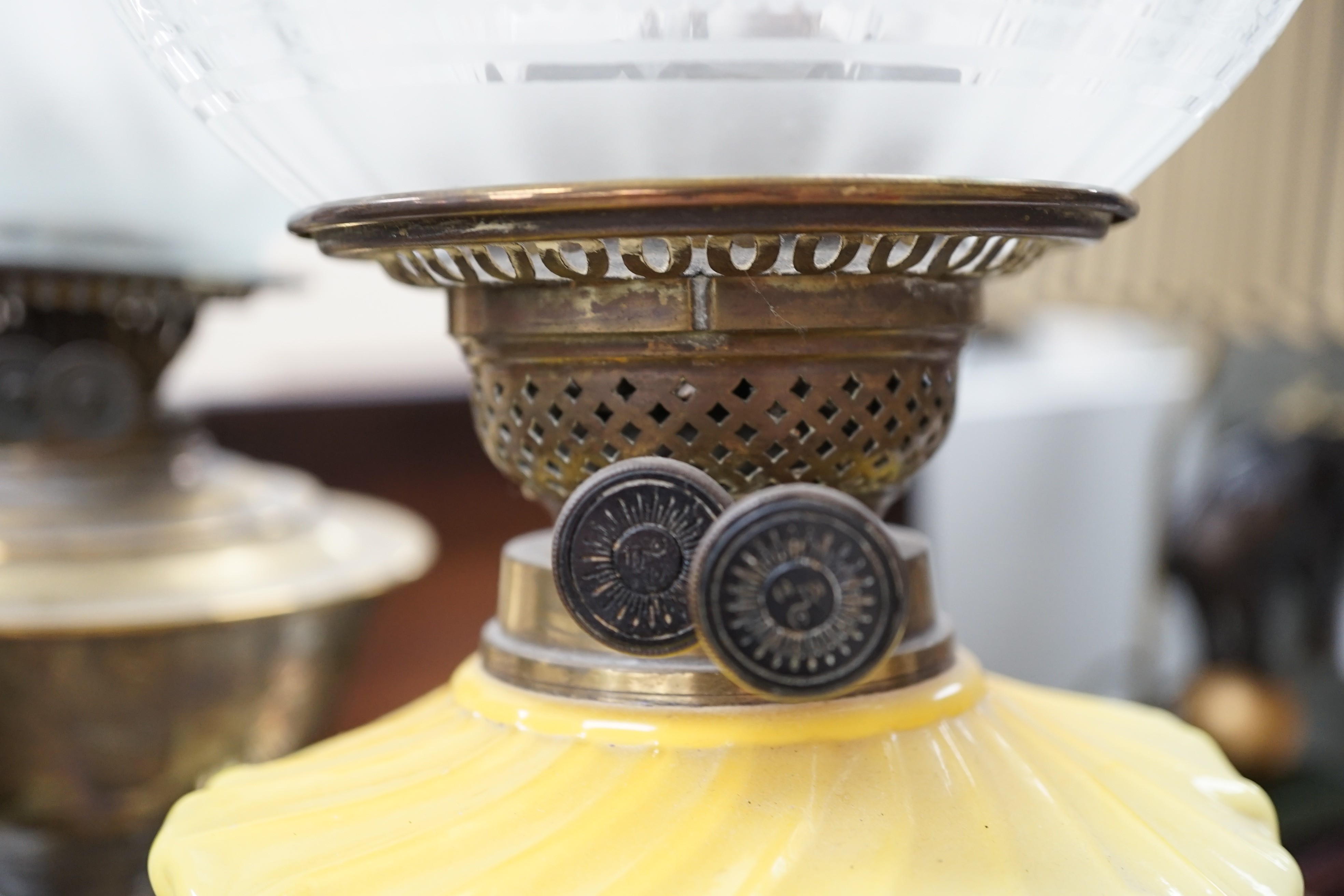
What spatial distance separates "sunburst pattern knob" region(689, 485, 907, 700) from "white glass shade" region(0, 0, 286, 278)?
49 cm

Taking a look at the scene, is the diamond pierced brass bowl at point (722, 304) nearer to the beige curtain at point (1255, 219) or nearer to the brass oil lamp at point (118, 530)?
the brass oil lamp at point (118, 530)

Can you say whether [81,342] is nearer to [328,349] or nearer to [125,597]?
[125,597]

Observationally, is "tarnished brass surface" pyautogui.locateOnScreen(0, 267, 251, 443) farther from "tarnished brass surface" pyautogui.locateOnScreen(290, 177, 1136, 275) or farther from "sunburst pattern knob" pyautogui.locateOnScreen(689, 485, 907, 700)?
"sunburst pattern knob" pyautogui.locateOnScreen(689, 485, 907, 700)

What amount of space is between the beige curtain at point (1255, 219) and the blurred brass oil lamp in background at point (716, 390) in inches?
24.4

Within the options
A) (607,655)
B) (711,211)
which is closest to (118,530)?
(607,655)

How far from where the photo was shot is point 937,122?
423mm

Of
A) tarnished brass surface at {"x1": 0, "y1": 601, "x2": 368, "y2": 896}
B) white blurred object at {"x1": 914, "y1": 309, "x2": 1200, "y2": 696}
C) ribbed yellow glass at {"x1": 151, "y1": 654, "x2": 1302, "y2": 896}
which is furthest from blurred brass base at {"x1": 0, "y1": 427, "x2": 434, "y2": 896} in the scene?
white blurred object at {"x1": 914, "y1": 309, "x2": 1200, "y2": 696}

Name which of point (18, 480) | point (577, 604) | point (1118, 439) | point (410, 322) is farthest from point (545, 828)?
point (1118, 439)

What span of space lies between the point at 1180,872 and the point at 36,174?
2.32 feet

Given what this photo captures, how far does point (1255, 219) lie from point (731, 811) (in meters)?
Answer: 0.85

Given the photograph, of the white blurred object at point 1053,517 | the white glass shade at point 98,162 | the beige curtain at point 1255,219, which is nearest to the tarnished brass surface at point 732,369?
the white glass shade at point 98,162

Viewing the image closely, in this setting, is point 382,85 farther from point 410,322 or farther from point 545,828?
point 410,322

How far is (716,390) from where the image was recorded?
0.45 m

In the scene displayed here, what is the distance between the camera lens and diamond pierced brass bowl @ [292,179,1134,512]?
39cm
